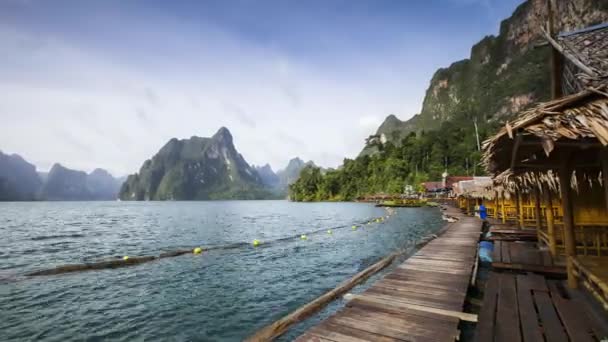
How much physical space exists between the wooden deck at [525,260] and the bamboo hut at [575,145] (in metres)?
0.64

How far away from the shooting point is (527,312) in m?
5.04

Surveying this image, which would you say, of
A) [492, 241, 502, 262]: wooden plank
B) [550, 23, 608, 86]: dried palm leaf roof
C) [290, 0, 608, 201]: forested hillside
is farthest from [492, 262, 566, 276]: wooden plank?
[290, 0, 608, 201]: forested hillside

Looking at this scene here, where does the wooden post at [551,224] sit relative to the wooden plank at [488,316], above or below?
above

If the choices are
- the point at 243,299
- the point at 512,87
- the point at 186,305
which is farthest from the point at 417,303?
the point at 512,87

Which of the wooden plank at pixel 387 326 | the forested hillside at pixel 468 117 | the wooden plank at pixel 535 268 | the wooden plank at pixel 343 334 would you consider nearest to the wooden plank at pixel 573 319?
the wooden plank at pixel 387 326

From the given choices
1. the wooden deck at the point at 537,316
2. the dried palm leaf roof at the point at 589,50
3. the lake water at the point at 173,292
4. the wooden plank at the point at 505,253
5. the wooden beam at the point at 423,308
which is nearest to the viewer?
the dried palm leaf roof at the point at 589,50

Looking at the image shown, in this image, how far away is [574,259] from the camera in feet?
19.7

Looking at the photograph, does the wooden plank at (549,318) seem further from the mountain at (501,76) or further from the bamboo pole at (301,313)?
the mountain at (501,76)

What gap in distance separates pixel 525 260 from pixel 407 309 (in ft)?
19.1

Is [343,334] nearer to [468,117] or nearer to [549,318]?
[549,318]

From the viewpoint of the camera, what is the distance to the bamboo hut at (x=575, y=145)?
286cm

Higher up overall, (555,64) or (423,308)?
(555,64)

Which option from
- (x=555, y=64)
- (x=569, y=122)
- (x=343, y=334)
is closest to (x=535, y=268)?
(x=555, y=64)

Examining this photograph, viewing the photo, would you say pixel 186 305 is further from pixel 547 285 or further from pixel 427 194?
pixel 427 194
